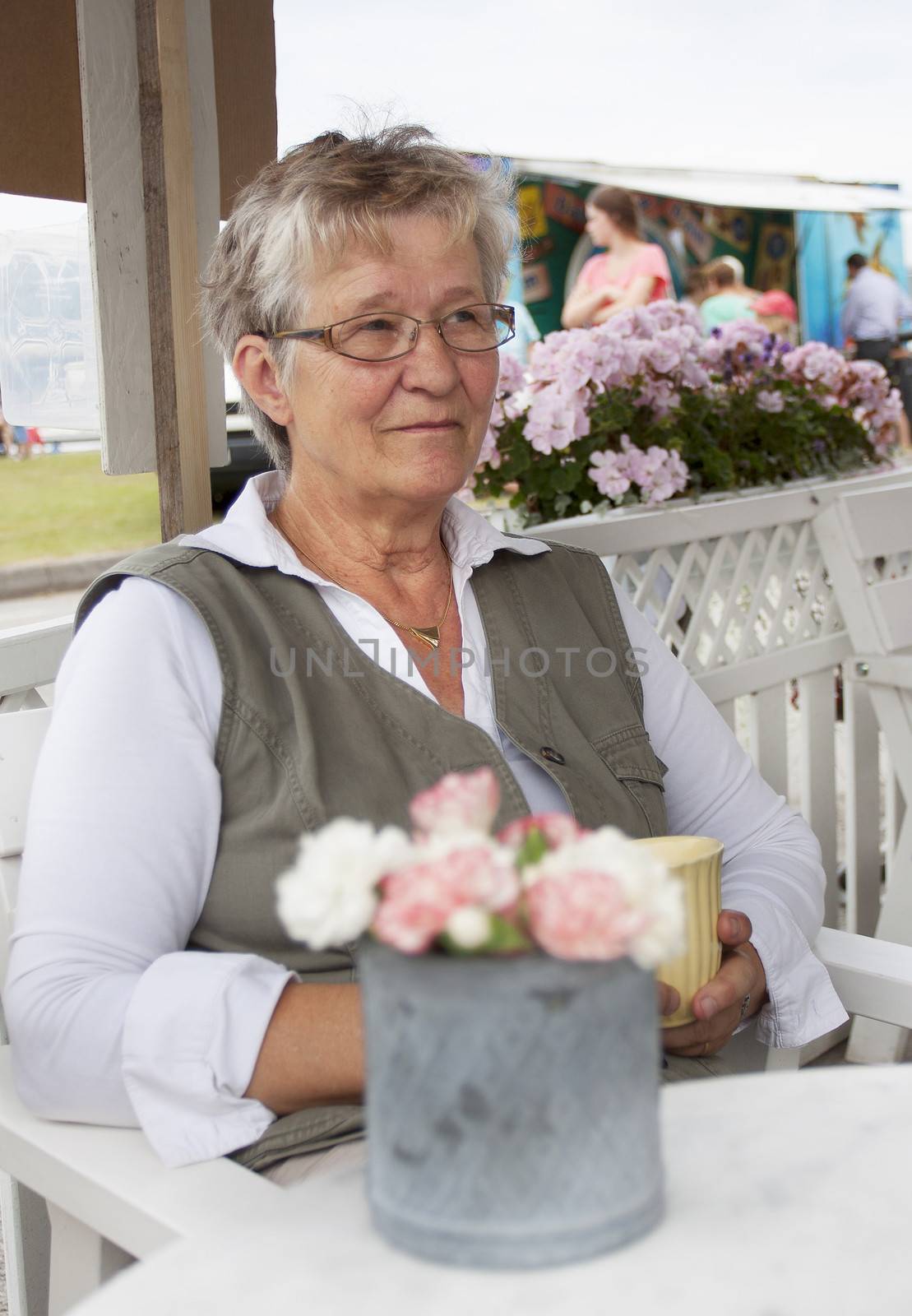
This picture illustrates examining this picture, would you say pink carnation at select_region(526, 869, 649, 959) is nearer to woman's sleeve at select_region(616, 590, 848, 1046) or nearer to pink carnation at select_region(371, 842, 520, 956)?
pink carnation at select_region(371, 842, 520, 956)

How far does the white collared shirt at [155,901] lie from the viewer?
108cm

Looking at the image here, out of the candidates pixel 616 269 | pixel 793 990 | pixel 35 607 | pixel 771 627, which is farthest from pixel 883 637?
pixel 35 607

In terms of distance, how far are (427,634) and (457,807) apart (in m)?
0.96

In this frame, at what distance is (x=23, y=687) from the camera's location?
1544 millimetres

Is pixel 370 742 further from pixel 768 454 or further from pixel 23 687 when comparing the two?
pixel 768 454

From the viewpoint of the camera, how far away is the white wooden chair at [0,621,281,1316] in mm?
950

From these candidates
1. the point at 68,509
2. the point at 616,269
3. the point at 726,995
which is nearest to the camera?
the point at 726,995

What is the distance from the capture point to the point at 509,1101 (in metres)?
0.61

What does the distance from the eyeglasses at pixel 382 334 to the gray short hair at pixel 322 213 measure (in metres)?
0.04

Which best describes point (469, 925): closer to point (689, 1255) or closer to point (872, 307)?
point (689, 1255)

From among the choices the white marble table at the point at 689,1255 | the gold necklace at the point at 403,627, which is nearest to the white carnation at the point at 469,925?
the white marble table at the point at 689,1255

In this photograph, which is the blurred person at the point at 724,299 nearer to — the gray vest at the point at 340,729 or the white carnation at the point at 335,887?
the gray vest at the point at 340,729

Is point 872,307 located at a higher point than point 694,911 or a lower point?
higher

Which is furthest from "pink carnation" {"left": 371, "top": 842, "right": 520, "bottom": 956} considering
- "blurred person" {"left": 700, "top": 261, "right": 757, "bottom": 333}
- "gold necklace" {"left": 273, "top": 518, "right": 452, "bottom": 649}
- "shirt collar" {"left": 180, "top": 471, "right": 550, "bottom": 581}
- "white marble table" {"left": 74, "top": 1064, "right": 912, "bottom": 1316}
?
"blurred person" {"left": 700, "top": 261, "right": 757, "bottom": 333}
